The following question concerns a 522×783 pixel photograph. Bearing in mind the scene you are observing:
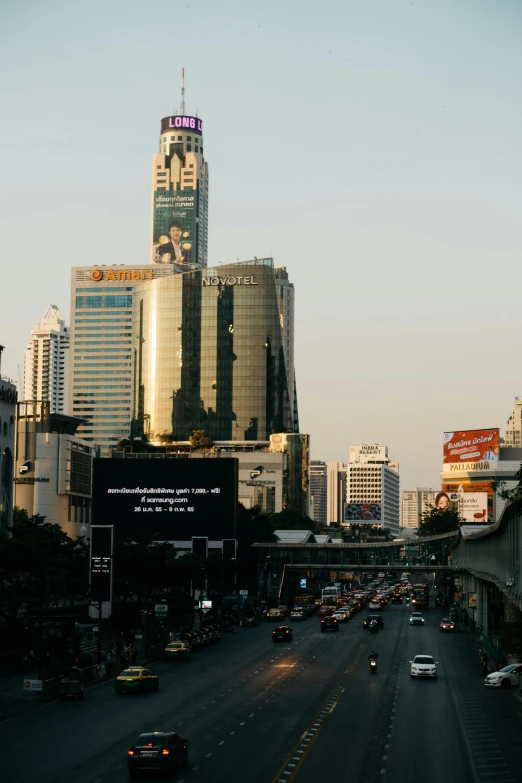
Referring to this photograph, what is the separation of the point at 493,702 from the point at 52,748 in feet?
82.9

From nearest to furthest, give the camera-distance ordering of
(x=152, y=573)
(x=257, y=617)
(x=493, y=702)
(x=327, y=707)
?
(x=327, y=707) → (x=493, y=702) → (x=152, y=573) → (x=257, y=617)

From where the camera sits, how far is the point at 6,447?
118m

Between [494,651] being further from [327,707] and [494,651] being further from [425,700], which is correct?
[327,707]

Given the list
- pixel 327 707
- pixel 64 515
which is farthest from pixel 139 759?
pixel 64 515

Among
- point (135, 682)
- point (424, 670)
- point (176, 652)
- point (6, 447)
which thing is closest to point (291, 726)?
point (135, 682)

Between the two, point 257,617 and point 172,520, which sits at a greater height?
point 172,520

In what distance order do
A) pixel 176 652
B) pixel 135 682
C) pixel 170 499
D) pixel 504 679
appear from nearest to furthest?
pixel 135 682, pixel 504 679, pixel 176 652, pixel 170 499

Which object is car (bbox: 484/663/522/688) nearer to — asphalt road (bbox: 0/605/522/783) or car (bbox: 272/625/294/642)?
asphalt road (bbox: 0/605/522/783)

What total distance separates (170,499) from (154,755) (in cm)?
9096

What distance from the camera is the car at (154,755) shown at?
121 feet

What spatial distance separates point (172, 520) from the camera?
12775cm

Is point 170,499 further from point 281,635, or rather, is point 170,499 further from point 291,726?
point 291,726

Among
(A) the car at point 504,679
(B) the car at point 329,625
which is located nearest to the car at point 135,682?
(A) the car at point 504,679

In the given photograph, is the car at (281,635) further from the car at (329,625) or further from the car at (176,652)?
the car at (176,652)
